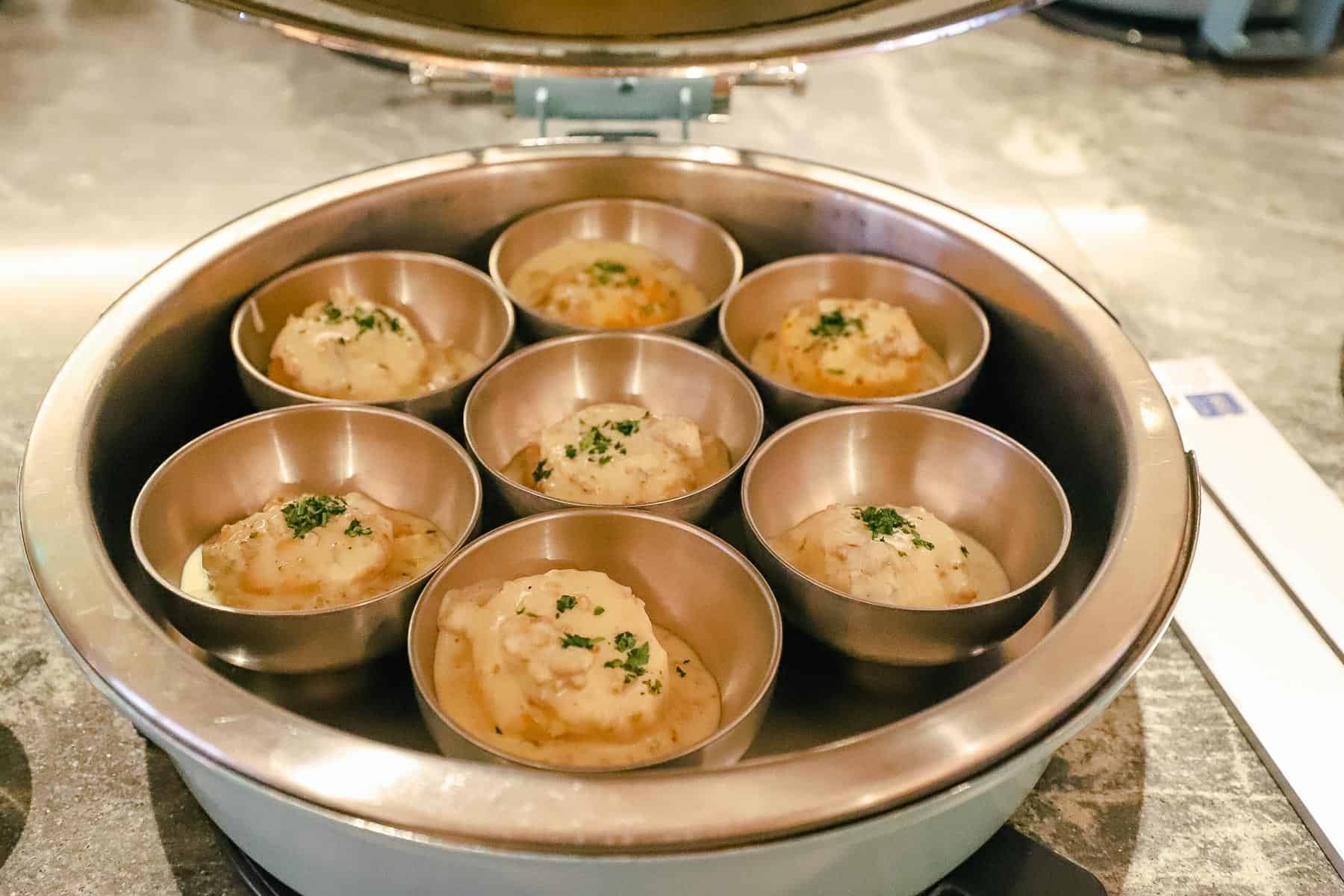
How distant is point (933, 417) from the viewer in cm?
133

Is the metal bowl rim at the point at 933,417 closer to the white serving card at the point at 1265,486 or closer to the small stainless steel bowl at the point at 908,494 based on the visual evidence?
the small stainless steel bowl at the point at 908,494

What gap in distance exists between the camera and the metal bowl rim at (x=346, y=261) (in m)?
1.30

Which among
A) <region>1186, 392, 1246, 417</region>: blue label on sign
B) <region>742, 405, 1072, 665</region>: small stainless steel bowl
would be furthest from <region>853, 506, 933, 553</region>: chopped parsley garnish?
<region>1186, 392, 1246, 417</region>: blue label on sign

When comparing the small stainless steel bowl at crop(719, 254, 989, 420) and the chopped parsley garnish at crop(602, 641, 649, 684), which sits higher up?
the small stainless steel bowl at crop(719, 254, 989, 420)

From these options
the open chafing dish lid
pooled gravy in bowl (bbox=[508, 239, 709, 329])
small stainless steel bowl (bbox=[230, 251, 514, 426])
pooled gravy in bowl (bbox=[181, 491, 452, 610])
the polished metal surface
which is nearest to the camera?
the polished metal surface

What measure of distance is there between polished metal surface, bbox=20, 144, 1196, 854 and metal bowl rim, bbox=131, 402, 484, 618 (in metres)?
0.04

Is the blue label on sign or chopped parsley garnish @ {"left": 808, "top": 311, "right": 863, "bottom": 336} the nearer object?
chopped parsley garnish @ {"left": 808, "top": 311, "right": 863, "bottom": 336}

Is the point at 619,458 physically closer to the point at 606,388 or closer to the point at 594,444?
the point at 594,444

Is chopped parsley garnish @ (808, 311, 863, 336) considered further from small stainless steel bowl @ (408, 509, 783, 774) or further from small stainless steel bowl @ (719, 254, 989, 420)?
small stainless steel bowl @ (408, 509, 783, 774)

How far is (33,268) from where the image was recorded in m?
1.81

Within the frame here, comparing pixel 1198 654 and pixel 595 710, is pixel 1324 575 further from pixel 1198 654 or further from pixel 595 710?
pixel 595 710

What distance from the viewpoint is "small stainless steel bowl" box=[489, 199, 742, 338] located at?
5.30 feet

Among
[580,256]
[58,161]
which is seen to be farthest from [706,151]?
[58,161]

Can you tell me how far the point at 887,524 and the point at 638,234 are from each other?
718 millimetres
